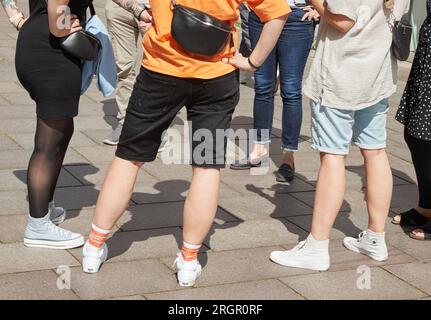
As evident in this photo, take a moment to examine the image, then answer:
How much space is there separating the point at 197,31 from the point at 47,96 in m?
0.98

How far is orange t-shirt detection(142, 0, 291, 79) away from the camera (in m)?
4.33

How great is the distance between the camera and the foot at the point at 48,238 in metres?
4.88

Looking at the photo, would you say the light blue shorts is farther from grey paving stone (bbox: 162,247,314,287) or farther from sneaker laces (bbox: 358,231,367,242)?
grey paving stone (bbox: 162,247,314,287)

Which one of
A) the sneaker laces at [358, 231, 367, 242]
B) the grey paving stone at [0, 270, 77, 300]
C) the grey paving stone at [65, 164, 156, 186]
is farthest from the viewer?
the grey paving stone at [65, 164, 156, 186]

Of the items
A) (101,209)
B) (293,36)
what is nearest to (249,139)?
(293,36)

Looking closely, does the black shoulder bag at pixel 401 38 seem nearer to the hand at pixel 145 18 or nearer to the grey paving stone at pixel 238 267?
the grey paving stone at pixel 238 267

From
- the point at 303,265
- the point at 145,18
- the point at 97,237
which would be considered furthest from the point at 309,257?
the point at 145,18

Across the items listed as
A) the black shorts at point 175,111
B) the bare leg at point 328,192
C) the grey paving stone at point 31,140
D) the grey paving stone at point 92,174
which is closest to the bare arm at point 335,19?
the black shorts at point 175,111

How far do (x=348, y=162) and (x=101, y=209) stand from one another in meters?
2.90

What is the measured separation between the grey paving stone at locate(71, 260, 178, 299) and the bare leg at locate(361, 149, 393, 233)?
3.90 feet

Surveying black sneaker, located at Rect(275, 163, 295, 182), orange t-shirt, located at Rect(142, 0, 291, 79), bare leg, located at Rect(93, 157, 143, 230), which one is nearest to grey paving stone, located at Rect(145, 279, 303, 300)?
bare leg, located at Rect(93, 157, 143, 230)

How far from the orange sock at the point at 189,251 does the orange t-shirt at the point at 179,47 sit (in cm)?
83

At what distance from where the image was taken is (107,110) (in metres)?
8.17
